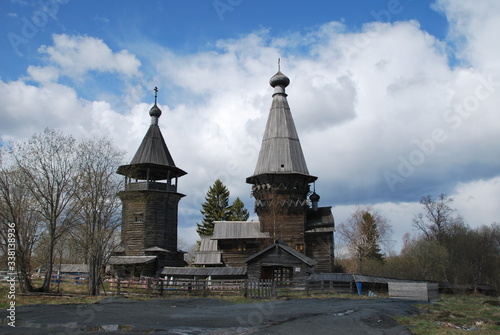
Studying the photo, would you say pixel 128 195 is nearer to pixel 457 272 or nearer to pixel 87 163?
pixel 87 163

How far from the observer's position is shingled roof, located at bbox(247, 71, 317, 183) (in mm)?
39513

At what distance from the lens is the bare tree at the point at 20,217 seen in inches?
971

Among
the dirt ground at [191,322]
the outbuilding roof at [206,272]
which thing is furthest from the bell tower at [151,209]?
the dirt ground at [191,322]

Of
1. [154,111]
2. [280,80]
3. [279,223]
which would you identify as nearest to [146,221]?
[154,111]

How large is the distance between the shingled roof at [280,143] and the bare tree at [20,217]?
1939cm

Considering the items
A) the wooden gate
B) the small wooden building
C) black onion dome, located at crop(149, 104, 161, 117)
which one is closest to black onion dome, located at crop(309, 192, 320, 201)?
the small wooden building

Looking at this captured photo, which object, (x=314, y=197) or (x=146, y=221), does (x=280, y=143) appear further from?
(x=146, y=221)

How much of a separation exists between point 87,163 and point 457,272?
1288 inches

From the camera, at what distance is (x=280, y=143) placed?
40.9 meters

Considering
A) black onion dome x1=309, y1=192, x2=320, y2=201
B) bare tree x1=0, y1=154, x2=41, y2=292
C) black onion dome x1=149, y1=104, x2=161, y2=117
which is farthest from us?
black onion dome x1=309, y1=192, x2=320, y2=201

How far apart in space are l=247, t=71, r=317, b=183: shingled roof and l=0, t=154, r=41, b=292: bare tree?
19385 mm

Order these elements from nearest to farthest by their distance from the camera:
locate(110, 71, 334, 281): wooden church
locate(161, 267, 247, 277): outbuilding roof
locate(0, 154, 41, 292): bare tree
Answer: locate(0, 154, 41, 292): bare tree
locate(161, 267, 247, 277): outbuilding roof
locate(110, 71, 334, 281): wooden church

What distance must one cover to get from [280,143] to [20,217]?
23240mm

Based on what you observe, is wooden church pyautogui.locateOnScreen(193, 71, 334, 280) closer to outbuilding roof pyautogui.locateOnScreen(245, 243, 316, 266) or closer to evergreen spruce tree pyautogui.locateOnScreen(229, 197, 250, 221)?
outbuilding roof pyautogui.locateOnScreen(245, 243, 316, 266)
